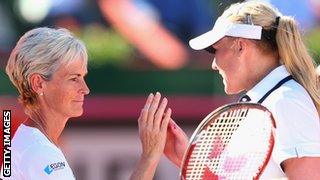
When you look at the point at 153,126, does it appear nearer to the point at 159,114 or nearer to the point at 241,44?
the point at 159,114

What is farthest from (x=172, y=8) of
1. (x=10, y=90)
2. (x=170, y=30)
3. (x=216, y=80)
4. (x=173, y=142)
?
(x=173, y=142)

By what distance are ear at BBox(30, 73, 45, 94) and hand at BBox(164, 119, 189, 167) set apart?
0.45 m

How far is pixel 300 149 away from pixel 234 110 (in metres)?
0.24

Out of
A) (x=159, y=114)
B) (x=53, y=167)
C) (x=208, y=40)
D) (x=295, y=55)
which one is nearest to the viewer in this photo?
(x=53, y=167)

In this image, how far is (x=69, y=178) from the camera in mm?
3367

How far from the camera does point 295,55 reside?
11.6 feet

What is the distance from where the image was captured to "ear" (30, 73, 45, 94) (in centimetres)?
348

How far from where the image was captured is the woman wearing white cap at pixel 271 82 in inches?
134

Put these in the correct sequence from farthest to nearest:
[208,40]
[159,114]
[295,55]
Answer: [208,40] < [295,55] < [159,114]

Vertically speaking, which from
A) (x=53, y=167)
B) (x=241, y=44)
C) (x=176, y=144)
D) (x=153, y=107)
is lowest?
(x=176, y=144)

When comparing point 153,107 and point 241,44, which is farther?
point 241,44

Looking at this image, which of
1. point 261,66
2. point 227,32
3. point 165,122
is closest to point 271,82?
point 261,66

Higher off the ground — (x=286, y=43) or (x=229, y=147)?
(x=286, y=43)

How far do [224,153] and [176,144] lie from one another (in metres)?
0.21
